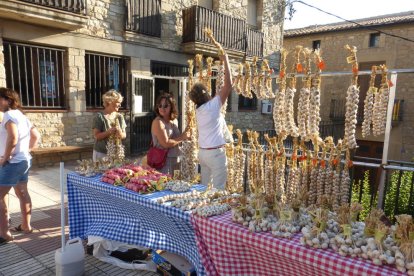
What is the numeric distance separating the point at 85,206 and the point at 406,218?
2872mm

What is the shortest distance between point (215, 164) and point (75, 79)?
5.77 metres

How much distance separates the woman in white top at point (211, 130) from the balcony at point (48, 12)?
512cm

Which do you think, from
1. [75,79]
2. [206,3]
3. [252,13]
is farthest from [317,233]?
[252,13]

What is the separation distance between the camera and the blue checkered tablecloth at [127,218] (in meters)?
2.24

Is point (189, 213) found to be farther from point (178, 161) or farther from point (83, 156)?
point (83, 156)

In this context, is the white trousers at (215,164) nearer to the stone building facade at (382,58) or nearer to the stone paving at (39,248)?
the stone paving at (39,248)

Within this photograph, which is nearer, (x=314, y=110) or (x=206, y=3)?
(x=314, y=110)

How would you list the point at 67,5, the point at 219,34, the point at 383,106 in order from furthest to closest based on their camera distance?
the point at 219,34
the point at 67,5
the point at 383,106

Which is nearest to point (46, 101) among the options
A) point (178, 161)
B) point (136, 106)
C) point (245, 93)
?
point (136, 106)

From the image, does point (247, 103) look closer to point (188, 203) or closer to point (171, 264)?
point (171, 264)

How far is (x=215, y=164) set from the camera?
10.5 ft

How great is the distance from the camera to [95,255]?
3123mm

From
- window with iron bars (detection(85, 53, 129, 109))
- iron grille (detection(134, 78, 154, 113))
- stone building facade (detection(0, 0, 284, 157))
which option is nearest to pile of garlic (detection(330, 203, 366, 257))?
stone building facade (detection(0, 0, 284, 157))

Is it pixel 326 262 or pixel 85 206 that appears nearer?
pixel 326 262
